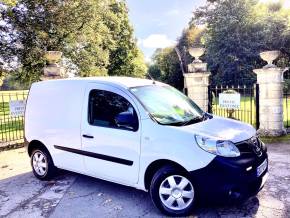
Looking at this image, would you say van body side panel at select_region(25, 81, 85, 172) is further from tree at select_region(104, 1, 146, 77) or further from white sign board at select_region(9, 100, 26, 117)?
tree at select_region(104, 1, 146, 77)

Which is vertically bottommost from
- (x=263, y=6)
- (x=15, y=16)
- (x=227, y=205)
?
(x=227, y=205)

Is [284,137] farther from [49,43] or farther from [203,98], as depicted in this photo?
[49,43]

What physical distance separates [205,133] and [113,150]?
1434mm

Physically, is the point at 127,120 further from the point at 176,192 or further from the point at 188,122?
the point at 176,192

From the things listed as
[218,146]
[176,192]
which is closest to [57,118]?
[176,192]

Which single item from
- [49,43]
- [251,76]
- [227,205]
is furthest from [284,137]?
[251,76]

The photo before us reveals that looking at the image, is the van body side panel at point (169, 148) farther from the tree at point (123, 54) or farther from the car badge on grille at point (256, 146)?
the tree at point (123, 54)

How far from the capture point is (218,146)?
412 centimetres

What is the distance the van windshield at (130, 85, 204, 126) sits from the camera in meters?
4.65

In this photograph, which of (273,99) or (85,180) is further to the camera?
(273,99)

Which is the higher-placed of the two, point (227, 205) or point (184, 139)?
point (184, 139)

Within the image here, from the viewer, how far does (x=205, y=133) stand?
430 centimetres

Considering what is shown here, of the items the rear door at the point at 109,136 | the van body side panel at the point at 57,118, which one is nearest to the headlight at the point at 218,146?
the rear door at the point at 109,136

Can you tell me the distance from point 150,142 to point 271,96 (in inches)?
238
